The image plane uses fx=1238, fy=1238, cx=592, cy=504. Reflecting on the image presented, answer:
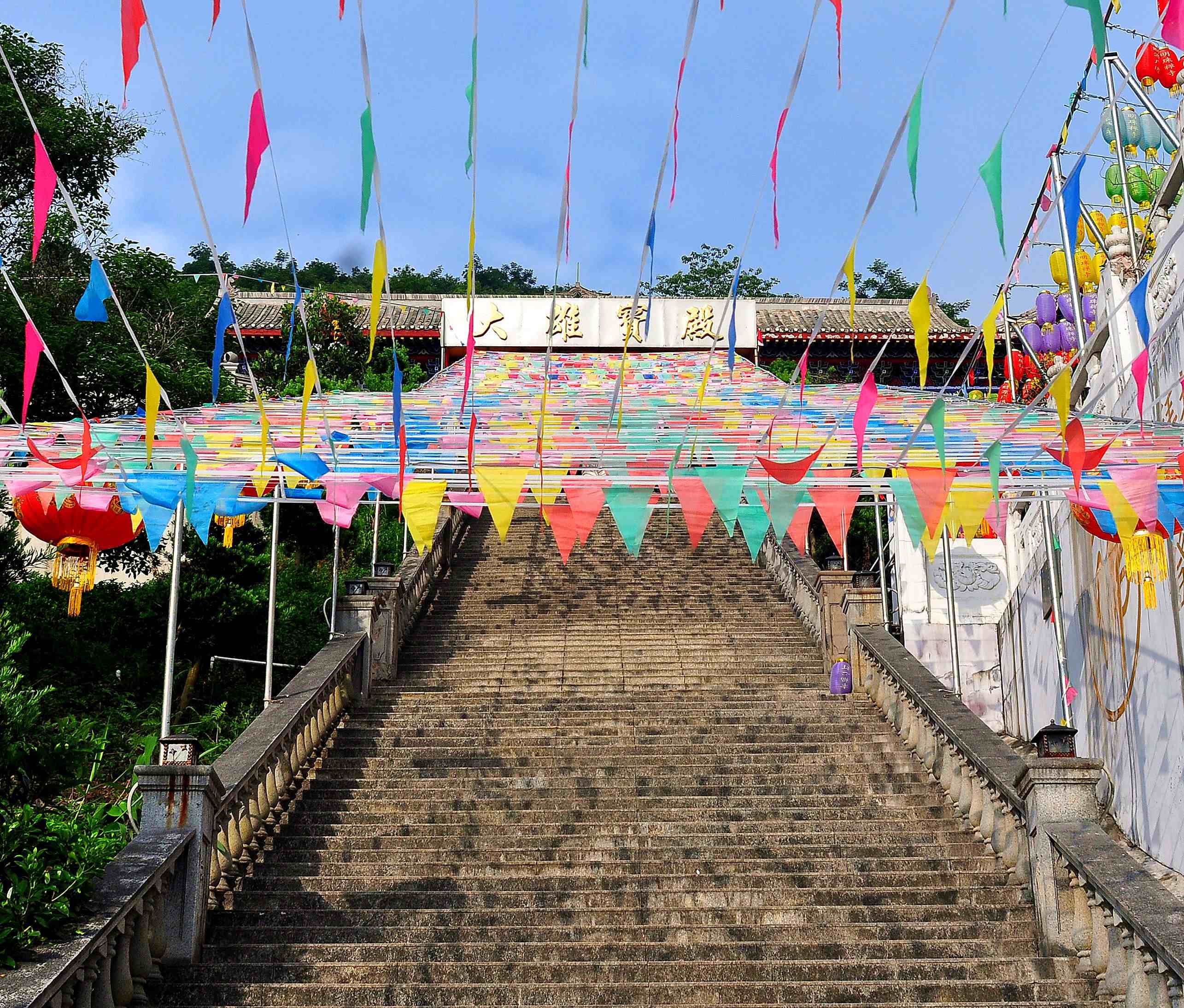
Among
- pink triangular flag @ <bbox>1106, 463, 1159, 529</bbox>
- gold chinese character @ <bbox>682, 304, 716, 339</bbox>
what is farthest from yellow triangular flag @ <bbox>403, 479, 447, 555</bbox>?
gold chinese character @ <bbox>682, 304, 716, 339</bbox>

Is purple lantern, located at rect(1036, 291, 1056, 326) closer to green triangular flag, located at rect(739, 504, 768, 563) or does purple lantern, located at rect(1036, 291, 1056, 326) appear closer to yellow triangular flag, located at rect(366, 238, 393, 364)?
green triangular flag, located at rect(739, 504, 768, 563)

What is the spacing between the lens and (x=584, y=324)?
2573cm

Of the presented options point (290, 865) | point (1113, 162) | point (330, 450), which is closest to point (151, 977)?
point (290, 865)

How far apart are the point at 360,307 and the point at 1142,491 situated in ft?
61.9

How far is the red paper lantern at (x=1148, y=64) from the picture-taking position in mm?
10070

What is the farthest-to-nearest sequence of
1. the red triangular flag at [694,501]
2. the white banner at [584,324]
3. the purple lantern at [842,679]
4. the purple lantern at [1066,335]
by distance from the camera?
the white banner at [584,324]
the purple lantern at [1066,335]
the purple lantern at [842,679]
the red triangular flag at [694,501]

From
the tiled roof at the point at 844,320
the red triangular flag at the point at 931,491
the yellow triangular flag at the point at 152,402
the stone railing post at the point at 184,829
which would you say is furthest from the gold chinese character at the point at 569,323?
the yellow triangular flag at the point at 152,402

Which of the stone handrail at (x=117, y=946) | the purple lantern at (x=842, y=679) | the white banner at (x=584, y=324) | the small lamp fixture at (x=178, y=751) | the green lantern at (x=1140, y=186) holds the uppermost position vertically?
the white banner at (x=584, y=324)

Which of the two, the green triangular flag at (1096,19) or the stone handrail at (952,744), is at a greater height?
the green triangular flag at (1096,19)

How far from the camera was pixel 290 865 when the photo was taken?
8.01 metres

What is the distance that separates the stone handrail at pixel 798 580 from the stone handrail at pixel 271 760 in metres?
4.90

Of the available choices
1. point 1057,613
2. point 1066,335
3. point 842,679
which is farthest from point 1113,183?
point 842,679

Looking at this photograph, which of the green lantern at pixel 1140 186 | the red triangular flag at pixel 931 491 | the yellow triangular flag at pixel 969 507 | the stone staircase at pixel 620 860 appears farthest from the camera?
the green lantern at pixel 1140 186

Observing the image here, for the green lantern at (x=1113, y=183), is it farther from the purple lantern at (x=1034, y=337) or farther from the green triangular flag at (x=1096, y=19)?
the green triangular flag at (x=1096, y=19)
